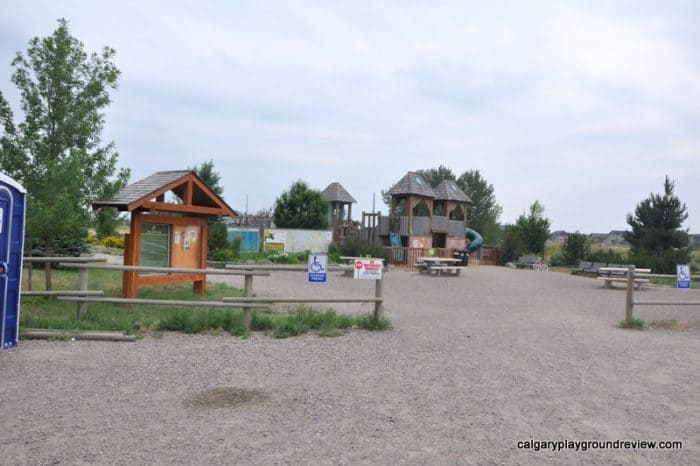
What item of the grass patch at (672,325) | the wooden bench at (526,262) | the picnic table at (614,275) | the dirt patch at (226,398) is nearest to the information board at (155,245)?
the dirt patch at (226,398)

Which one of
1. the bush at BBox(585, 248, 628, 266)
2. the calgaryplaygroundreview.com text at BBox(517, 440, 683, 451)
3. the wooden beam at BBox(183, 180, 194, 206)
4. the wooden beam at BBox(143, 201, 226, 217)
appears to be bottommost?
the calgaryplaygroundreview.com text at BBox(517, 440, 683, 451)

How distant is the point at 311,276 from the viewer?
379 inches

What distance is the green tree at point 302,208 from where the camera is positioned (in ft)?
131

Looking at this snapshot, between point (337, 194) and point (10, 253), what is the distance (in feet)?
110

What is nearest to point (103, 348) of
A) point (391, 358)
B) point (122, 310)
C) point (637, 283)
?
point (122, 310)

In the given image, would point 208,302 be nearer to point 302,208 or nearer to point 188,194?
point 188,194

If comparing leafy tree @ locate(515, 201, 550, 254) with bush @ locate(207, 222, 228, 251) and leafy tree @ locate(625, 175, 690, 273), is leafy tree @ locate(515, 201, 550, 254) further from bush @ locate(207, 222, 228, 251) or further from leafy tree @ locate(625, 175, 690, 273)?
bush @ locate(207, 222, 228, 251)

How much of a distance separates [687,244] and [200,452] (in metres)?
37.9

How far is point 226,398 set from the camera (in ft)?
18.7

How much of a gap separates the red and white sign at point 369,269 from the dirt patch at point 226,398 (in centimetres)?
421

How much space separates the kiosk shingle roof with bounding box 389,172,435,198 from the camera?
111 feet

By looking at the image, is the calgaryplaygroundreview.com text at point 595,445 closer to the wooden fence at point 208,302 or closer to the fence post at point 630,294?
the wooden fence at point 208,302

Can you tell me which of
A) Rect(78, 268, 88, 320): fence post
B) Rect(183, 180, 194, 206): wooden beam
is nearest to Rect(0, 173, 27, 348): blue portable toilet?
Rect(78, 268, 88, 320): fence post

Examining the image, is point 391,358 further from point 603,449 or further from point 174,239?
point 174,239
